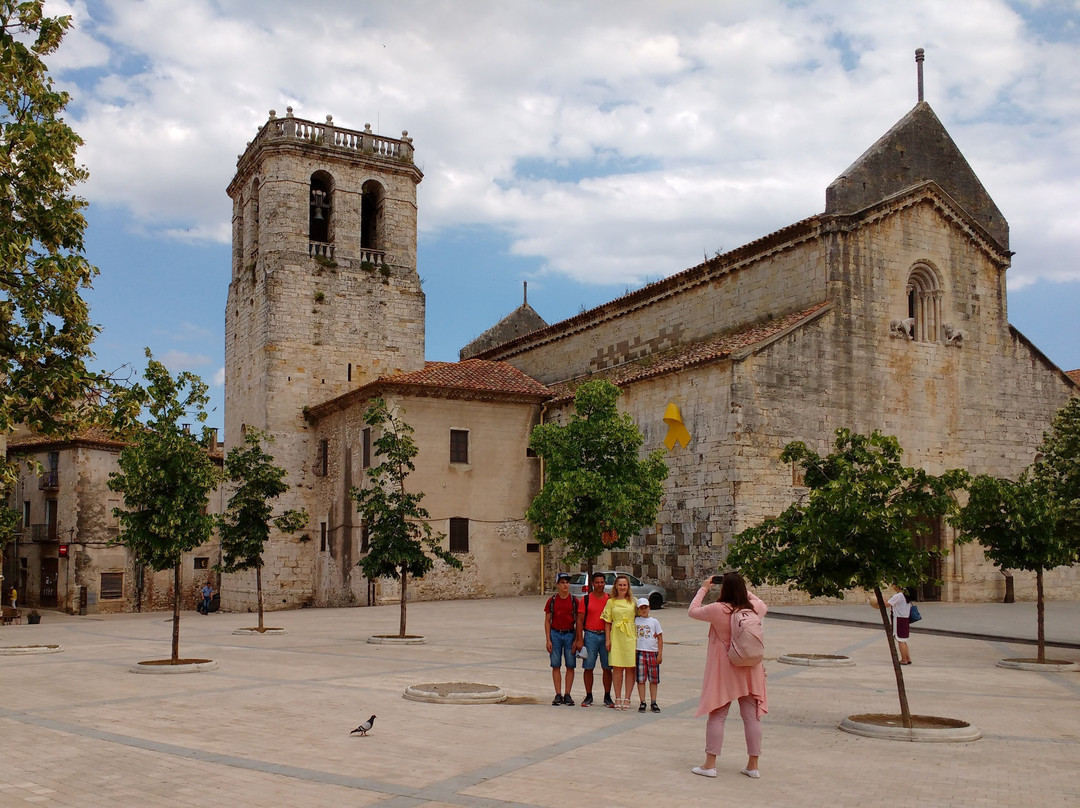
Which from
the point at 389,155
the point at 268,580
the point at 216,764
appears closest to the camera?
the point at 216,764

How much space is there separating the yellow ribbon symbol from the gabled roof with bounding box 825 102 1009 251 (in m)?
7.31

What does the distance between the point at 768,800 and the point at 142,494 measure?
12.2m

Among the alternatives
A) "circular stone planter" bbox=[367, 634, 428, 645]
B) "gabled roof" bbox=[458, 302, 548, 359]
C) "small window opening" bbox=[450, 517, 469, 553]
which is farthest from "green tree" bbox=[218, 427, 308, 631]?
"gabled roof" bbox=[458, 302, 548, 359]

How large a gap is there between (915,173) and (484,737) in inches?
1041

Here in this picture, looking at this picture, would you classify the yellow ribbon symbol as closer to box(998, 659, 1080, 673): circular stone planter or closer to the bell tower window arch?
box(998, 659, 1080, 673): circular stone planter

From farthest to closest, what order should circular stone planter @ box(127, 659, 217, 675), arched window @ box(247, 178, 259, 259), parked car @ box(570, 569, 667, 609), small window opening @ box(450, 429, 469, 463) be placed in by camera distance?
arched window @ box(247, 178, 259, 259), small window opening @ box(450, 429, 469, 463), parked car @ box(570, 569, 667, 609), circular stone planter @ box(127, 659, 217, 675)

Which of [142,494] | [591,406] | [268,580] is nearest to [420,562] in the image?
[591,406]

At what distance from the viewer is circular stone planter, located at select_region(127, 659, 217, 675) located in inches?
595

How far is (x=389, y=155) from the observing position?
39.6m

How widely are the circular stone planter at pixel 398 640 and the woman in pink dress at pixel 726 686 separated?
38.1 ft

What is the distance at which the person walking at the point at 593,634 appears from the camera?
11.9m

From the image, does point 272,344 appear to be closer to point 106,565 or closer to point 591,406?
point 106,565

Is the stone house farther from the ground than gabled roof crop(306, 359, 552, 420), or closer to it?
closer to it

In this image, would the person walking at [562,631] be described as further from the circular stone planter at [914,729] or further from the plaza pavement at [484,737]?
the circular stone planter at [914,729]
